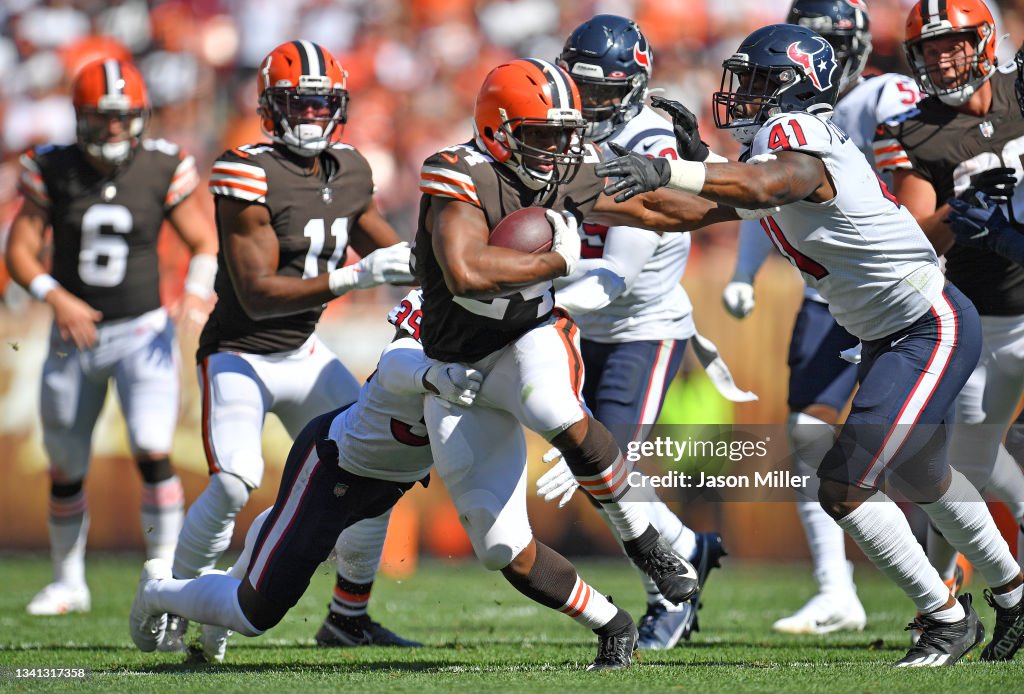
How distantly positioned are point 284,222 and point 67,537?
218 centimetres

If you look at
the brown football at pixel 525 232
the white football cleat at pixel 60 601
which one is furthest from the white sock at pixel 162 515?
the brown football at pixel 525 232

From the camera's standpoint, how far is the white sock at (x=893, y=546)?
13.0 feet

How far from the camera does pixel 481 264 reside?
3.58 m

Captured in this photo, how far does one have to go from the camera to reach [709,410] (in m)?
7.76

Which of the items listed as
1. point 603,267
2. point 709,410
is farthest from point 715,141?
point 603,267

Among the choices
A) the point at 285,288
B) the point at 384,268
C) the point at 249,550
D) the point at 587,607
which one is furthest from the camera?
the point at 285,288

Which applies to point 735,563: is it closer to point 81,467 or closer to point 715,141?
point 715,141

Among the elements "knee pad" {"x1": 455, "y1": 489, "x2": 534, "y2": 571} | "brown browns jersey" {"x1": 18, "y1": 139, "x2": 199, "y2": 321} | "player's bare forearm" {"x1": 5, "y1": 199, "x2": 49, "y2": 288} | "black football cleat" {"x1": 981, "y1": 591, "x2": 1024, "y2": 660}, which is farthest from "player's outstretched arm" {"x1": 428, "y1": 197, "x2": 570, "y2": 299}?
"player's bare forearm" {"x1": 5, "y1": 199, "x2": 49, "y2": 288}

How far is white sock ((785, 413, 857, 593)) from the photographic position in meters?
5.55

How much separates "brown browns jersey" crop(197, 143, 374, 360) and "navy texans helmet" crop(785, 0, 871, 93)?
2031 mm

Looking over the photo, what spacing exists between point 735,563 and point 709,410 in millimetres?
1056

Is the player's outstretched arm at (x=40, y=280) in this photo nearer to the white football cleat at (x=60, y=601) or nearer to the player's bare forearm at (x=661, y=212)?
the white football cleat at (x=60, y=601)

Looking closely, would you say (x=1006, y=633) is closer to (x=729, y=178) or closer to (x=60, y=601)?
(x=729, y=178)

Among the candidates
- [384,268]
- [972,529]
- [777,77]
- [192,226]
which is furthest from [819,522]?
[192,226]
